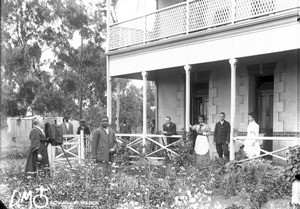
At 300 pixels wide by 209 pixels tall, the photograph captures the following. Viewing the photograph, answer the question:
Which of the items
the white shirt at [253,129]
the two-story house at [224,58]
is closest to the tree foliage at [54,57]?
the two-story house at [224,58]

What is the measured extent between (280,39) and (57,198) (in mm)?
6143

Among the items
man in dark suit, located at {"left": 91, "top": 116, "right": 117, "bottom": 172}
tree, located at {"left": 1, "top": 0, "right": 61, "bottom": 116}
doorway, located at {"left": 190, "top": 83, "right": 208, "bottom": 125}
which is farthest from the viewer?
tree, located at {"left": 1, "top": 0, "right": 61, "bottom": 116}

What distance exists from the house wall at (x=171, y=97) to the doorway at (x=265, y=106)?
321cm

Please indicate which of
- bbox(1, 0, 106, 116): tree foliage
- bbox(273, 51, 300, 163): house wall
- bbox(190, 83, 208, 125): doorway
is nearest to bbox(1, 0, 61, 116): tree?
bbox(1, 0, 106, 116): tree foliage

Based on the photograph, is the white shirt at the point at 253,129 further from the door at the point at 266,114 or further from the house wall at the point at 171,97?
the house wall at the point at 171,97

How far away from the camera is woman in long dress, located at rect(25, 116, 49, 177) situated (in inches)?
326

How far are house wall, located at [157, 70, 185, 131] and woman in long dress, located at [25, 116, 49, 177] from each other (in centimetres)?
715

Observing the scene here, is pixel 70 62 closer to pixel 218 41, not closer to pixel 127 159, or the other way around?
pixel 127 159

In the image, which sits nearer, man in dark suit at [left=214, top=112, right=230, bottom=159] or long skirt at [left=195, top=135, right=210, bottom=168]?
long skirt at [left=195, top=135, right=210, bottom=168]

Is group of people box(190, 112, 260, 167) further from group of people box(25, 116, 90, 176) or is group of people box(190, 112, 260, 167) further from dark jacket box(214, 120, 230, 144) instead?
group of people box(25, 116, 90, 176)

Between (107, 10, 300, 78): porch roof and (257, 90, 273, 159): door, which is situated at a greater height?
(107, 10, 300, 78): porch roof

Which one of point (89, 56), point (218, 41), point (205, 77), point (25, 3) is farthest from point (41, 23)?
point (218, 41)

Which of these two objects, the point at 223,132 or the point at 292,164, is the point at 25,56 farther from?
the point at 292,164

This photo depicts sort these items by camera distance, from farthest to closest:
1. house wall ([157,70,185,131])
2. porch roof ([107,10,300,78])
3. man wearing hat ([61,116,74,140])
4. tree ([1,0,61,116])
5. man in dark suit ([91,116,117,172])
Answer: tree ([1,0,61,116]), man wearing hat ([61,116,74,140]), house wall ([157,70,185,131]), porch roof ([107,10,300,78]), man in dark suit ([91,116,117,172])
